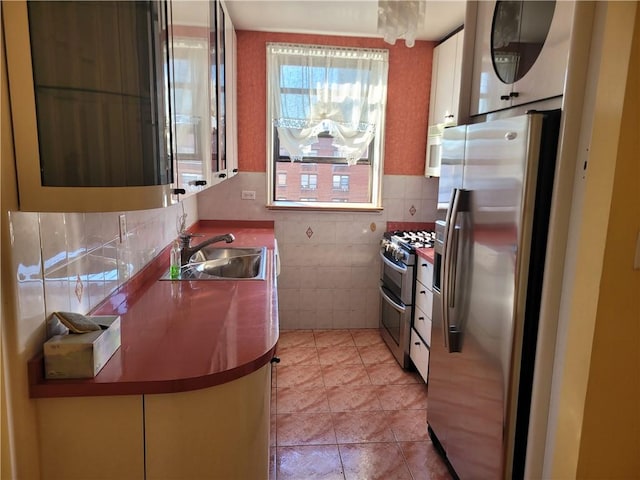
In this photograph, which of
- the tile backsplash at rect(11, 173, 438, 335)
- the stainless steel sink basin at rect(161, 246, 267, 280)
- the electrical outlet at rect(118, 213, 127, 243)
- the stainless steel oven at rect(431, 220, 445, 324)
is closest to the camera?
the electrical outlet at rect(118, 213, 127, 243)

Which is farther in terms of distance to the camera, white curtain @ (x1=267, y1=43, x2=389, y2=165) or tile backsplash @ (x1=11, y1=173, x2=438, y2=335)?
tile backsplash @ (x1=11, y1=173, x2=438, y2=335)

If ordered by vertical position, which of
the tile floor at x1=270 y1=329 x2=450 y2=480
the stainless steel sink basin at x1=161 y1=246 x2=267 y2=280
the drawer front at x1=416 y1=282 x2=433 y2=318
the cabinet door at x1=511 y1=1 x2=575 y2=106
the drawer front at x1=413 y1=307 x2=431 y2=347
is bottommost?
the tile floor at x1=270 y1=329 x2=450 y2=480

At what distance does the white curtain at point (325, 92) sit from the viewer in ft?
12.0

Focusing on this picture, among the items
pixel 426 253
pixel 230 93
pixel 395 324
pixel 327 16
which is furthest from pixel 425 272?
pixel 327 16

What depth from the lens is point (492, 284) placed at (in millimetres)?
1764

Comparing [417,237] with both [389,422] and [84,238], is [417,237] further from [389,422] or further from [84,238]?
[84,238]

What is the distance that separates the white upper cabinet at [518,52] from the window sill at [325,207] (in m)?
1.75

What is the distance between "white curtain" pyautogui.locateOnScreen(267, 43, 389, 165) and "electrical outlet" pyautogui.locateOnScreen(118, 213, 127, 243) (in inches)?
80.7

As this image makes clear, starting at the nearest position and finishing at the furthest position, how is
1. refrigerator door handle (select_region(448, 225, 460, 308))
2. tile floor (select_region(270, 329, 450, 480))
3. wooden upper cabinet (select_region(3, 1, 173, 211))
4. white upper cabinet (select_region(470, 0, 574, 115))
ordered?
wooden upper cabinet (select_region(3, 1, 173, 211)), white upper cabinet (select_region(470, 0, 574, 115)), refrigerator door handle (select_region(448, 225, 460, 308)), tile floor (select_region(270, 329, 450, 480))

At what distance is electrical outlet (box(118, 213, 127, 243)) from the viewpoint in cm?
187

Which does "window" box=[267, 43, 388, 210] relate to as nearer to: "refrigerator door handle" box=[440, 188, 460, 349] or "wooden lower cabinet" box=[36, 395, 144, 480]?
"refrigerator door handle" box=[440, 188, 460, 349]

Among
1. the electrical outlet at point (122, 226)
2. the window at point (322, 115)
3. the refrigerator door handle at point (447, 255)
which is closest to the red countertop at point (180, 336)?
the electrical outlet at point (122, 226)

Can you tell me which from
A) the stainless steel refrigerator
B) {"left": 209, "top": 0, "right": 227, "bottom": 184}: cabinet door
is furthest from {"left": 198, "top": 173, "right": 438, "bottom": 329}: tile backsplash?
the stainless steel refrigerator

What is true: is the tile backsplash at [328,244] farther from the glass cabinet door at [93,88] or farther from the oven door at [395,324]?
the glass cabinet door at [93,88]
